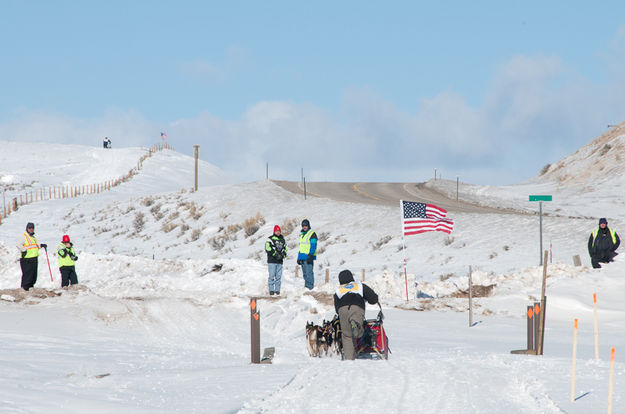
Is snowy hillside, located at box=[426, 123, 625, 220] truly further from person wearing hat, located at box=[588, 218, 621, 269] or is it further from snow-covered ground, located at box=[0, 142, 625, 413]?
person wearing hat, located at box=[588, 218, 621, 269]

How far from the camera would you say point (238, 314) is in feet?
57.8

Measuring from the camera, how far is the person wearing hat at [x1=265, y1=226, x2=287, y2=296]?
19719 millimetres

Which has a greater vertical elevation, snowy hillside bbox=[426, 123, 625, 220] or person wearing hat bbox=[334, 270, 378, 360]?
snowy hillside bbox=[426, 123, 625, 220]

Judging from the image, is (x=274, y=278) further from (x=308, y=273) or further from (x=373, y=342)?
(x=373, y=342)

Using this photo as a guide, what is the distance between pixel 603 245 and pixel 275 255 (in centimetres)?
812

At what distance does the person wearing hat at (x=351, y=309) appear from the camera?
11398mm

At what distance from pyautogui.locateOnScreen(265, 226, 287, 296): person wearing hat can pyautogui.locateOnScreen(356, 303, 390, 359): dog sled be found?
308 inches

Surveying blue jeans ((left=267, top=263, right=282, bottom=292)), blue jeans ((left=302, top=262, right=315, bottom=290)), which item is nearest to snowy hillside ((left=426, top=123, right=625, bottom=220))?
blue jeans ((left=302, top=262, right=315, bottom=290))

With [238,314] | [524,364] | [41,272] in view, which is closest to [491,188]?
[41,272]

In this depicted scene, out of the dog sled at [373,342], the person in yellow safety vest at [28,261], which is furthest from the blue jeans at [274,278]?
the dog sled at [373,342]

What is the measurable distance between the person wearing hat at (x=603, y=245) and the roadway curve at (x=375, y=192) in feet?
79.4

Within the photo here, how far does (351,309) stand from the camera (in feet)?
37.5

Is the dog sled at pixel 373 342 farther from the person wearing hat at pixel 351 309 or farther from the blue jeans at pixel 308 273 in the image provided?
the blue jeans at pixel 308 273

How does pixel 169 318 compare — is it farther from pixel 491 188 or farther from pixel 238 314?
pixel 491 188
